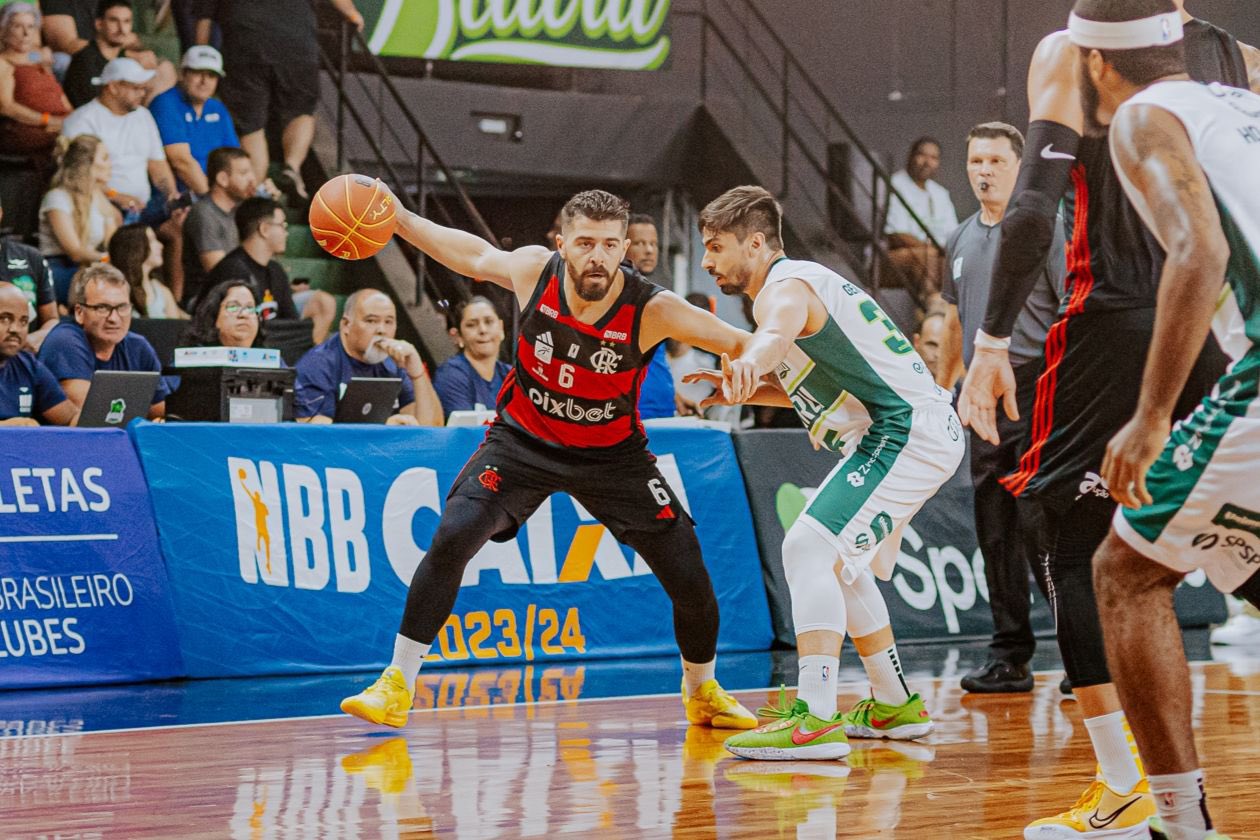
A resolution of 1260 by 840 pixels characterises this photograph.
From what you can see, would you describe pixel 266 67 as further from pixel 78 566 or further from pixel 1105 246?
pixel 1105 246

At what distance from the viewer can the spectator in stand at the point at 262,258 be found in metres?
9.55

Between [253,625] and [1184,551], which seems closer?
[1184,551]

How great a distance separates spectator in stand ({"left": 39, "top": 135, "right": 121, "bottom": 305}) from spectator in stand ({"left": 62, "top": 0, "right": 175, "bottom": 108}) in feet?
2.55

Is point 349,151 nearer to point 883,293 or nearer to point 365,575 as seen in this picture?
point 883,293

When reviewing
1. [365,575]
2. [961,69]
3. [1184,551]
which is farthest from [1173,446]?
[961,69]

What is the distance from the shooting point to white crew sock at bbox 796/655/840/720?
477 centimetres

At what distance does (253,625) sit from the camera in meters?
6.77

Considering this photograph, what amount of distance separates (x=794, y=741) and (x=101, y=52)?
26.1 feet

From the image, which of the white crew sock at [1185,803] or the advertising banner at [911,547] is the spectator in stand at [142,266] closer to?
the advertising banner at [911,547]

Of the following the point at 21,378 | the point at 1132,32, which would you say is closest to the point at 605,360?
the point at 1132,32

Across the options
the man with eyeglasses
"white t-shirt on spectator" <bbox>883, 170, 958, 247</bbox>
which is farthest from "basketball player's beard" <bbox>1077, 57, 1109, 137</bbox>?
"white t-shirt on spectator" <bbox>883, 170, 958, 247</bbox>

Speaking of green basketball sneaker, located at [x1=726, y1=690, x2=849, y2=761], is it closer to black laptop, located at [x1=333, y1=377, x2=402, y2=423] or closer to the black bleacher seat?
black laptop, located at [x1=333, y1=377, x2=402, y2=423]

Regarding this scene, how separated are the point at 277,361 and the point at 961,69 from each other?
11.3 meters

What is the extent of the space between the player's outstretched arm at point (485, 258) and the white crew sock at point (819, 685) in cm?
169
